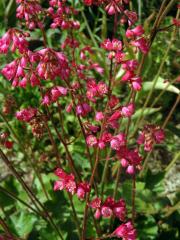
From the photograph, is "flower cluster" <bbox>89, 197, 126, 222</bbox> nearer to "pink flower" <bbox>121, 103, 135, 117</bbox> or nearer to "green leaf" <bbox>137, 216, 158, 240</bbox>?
"pink flower" <bbox>121, 103, 135, 117</bbox>

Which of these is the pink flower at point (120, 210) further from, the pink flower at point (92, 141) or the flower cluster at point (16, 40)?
the flower cluster at point (16, 40)

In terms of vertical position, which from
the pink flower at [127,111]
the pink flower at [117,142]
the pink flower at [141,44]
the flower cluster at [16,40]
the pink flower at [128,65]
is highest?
the flower cluster at [16,40]

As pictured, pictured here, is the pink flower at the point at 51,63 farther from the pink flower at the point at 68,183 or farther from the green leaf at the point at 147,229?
the green leaf at the point at 147,229

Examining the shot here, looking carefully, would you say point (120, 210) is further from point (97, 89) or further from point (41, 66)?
point (41, 66)

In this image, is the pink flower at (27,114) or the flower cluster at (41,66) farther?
the pink flower at (27,114)

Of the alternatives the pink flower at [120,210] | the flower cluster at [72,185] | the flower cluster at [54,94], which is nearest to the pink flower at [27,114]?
the flower cluster at [54,94]

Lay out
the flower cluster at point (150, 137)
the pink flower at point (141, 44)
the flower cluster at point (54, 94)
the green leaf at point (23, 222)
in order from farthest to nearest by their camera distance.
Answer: the green leaf at point (23, 222), the flower cluster at point (150, 137), the pink flower at point (141, 44), the flower cluster at point (54, 94)

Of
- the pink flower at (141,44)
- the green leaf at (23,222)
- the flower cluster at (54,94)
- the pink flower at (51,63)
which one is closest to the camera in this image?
the pink flower at (51,63)

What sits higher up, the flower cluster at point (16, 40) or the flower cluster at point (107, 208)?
the flower cluster at point (16, 40)

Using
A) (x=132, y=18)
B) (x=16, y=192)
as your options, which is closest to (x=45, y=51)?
(x=132, y=18)

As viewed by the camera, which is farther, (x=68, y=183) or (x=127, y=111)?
(x=68, y=183)

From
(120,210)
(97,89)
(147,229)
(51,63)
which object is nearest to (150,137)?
(120,210)

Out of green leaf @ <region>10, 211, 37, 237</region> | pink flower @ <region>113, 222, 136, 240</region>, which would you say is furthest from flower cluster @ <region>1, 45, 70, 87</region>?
green leaf @ <region>10, 211, 37, 237</region>
